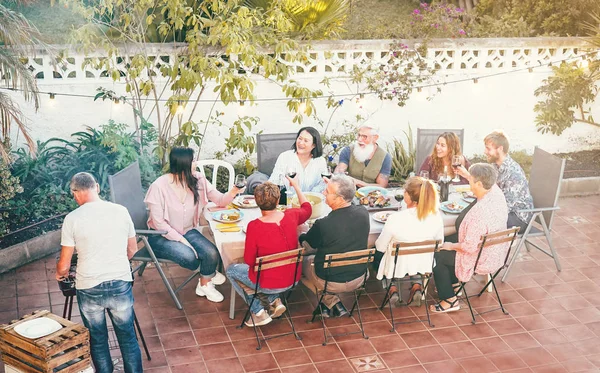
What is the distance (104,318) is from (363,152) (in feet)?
10.6

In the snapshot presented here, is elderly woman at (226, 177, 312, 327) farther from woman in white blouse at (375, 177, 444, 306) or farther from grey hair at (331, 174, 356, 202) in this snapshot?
woman in white blouse at (375, 177, 444, 306)

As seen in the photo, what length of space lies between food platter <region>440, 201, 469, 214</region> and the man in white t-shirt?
2706mm

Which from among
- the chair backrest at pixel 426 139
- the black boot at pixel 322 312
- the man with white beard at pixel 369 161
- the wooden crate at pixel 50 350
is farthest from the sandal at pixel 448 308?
the wooden crate at pixel 50 350

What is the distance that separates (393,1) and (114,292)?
9.63 m

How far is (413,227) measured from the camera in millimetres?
5254

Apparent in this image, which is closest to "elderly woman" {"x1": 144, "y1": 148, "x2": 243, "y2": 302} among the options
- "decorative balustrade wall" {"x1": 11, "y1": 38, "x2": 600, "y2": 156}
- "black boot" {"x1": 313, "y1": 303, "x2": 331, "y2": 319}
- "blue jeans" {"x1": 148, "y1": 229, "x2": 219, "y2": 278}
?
"blue jeans" {"x1": 148, "y1": 229, "x2": 219, "y2": 278}

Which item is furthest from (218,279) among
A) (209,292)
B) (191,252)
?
(191,252)

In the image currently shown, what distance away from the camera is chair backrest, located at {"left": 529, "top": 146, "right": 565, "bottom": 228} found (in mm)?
6277

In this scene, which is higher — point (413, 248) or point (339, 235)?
point (339, 235)

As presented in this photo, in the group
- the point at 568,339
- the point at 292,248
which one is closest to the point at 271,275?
the point at 292,248

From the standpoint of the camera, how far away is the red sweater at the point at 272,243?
4.96 m

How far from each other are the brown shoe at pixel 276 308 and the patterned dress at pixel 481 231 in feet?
4.70

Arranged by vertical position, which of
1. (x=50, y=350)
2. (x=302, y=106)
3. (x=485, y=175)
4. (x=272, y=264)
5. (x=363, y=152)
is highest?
(x=302, y=106)

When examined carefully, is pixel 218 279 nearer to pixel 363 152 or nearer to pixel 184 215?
pixel 184 215
